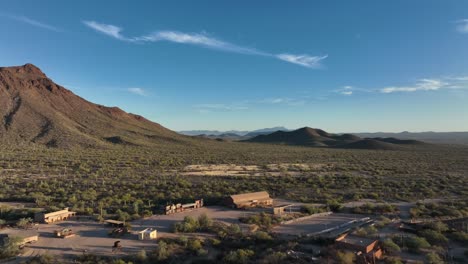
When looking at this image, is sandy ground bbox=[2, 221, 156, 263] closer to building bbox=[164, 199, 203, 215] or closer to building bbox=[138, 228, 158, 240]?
building bbox=[138, 228, 158, 240]

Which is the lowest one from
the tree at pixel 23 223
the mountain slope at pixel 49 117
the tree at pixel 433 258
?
the tree at pixel 433 258

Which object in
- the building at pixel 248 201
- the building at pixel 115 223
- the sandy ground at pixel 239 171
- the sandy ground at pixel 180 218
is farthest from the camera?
the sandy ground at pixel 239 171

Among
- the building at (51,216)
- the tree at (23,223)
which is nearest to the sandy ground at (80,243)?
the tree at (23,223)

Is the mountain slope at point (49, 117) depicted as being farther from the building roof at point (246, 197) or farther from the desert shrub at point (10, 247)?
the desert shrub at point (10, 247)

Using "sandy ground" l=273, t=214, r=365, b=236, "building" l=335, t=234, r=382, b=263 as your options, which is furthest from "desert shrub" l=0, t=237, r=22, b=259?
"building" l=335, t=234, r=382, b=263

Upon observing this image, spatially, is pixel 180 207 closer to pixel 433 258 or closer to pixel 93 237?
pixel 93 237

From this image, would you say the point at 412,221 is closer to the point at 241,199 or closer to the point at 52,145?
the point at 241,199
